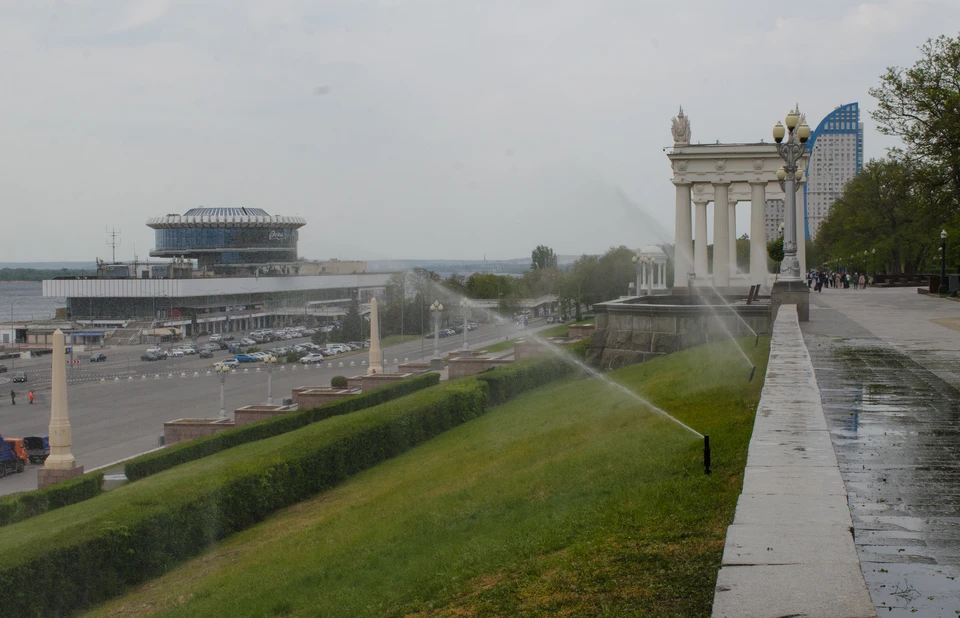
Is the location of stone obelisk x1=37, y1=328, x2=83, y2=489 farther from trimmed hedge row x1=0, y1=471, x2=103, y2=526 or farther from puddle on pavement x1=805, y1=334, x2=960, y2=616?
puddle on pavement x1=805, y1=334, x2=960, y2=616

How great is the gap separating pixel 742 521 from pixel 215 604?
310 inches

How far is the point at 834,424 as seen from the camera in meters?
9.17

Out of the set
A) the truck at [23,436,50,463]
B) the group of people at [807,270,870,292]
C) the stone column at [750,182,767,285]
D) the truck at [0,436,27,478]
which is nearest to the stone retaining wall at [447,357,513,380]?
the truck at [23,436,50,463]

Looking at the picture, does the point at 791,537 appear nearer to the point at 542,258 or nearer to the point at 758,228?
the point at 758,228

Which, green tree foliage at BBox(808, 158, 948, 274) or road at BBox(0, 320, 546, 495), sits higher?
green tree foliage at BBox(808, 158, 948, 274)

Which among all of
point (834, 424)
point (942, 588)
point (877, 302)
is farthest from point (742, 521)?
point (877, 302)

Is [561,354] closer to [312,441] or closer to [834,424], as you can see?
[312,441]

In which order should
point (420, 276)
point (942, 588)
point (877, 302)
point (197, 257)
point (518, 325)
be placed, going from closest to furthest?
1. point (942, 588)
2. point (877, 302)
3. point (518, 325)
4. point (420, 276)
5. point (197, 257)

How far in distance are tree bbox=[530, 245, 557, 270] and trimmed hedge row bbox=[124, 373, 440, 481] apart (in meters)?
70.7

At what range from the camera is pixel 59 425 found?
88.9ft

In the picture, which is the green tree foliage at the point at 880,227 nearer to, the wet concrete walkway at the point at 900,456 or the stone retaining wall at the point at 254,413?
the stone retaining wall at the point at 254,413

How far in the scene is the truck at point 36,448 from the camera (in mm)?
33906

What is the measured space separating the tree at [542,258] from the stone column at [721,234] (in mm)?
49500

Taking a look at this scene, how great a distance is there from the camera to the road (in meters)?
37.3
